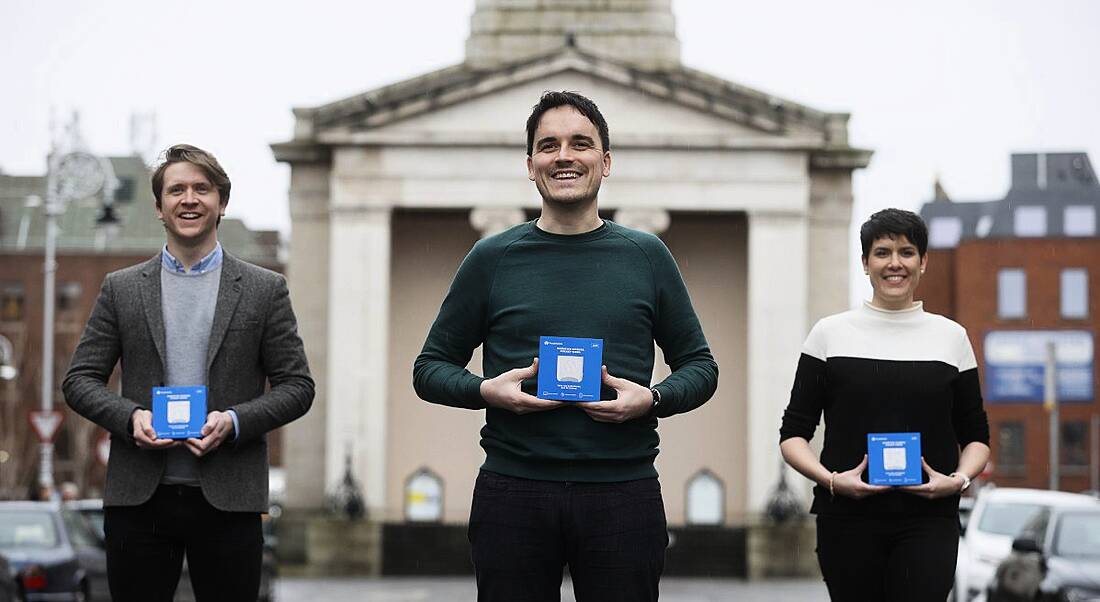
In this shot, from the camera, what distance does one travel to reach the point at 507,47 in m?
38.6

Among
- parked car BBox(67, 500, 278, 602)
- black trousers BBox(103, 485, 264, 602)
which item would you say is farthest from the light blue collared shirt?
parked car BBox(67, 500, 278, 602)

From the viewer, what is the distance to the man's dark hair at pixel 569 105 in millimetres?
5527

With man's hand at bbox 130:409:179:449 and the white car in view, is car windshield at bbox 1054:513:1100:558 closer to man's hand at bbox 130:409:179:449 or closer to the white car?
the white car

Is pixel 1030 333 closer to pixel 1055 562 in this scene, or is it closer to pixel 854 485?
pixel 1055 562

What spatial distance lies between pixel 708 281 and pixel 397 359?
6518 mm

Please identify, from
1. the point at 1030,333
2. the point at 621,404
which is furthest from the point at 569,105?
the point at 1030,333

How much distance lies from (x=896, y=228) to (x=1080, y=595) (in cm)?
820

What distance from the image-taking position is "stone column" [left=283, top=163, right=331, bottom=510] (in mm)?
35656

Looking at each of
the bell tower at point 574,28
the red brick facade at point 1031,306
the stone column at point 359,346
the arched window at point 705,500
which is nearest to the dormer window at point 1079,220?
the red brick facade at point 1031,306

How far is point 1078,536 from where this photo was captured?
16.3 m

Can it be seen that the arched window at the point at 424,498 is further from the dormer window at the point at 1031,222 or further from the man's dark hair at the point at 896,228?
the dormer window at the point at 1031,222

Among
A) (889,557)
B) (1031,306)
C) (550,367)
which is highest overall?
(1031,306)

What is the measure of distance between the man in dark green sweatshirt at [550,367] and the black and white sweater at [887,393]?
1.30 m

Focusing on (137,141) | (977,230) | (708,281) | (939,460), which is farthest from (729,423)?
(137,141)
